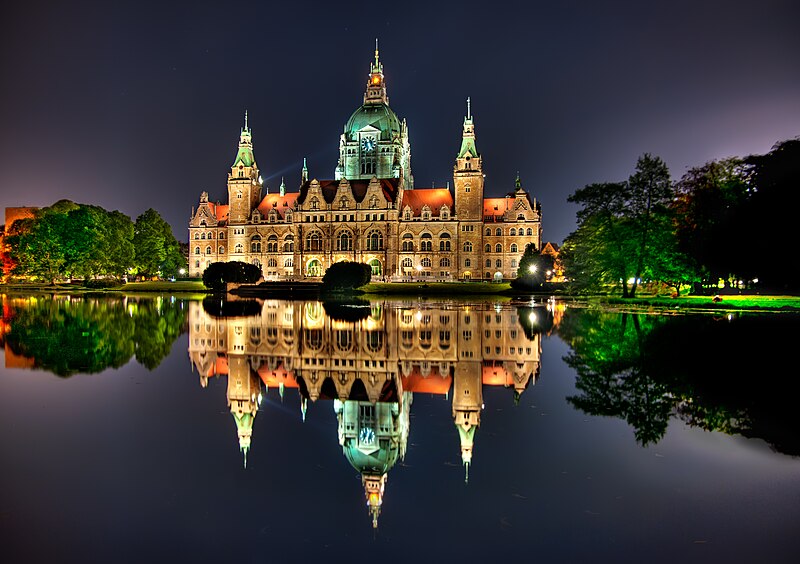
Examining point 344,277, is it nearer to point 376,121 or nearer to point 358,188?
point 358,188

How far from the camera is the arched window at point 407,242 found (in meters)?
96.9

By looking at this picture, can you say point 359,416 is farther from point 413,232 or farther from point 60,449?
point 413,232

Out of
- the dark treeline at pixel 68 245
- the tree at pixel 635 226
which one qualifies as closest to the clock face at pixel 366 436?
the tree at pixel 635 226

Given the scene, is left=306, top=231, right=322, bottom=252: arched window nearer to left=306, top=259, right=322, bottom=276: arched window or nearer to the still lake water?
left=306, top=259, right=322, bottom=276: arched window

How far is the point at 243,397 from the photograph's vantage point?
10914 mm

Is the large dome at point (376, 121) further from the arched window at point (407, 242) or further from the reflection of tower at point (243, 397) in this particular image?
the reflection of tower at point (243, 397)

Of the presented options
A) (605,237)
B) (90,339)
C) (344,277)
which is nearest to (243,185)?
(344,277)

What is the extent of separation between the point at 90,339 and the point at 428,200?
84388mm

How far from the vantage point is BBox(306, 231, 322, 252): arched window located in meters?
98.7

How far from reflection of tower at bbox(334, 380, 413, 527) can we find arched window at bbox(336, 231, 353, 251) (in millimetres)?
87315

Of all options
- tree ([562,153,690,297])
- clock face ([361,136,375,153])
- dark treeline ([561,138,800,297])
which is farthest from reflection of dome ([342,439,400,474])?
clock face ([361,136,375,153])

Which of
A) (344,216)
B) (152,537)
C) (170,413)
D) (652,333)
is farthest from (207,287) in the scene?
(152,537)

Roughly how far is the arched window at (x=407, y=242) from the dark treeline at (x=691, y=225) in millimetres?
47449

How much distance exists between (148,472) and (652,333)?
19.3m
